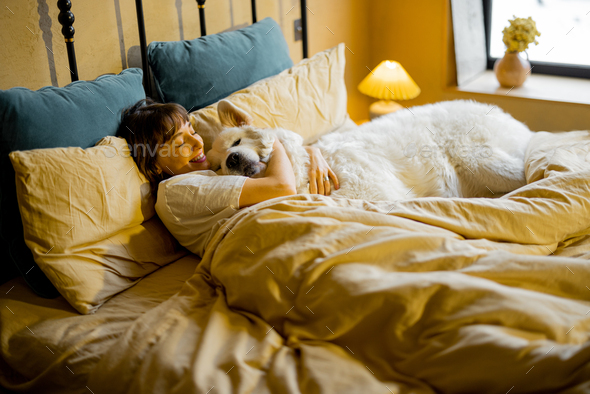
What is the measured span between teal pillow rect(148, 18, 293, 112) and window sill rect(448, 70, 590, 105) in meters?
1.66

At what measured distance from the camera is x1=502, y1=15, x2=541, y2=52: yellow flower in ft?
8.84

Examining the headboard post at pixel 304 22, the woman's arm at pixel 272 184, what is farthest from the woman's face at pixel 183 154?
the headboard post at pixel 304 22

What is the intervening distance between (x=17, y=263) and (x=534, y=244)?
142 cm

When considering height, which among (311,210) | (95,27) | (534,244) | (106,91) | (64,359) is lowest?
(64,359)

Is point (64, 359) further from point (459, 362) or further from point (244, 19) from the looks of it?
point (244, 19)

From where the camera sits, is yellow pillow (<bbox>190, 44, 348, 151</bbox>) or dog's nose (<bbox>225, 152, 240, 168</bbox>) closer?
dog's nose (<bbox>225, 152, 240, 168</bbox>)

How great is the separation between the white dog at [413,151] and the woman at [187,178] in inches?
3.1

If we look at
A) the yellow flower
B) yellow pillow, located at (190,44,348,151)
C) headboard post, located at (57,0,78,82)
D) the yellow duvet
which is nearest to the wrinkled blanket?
the yellow duvet

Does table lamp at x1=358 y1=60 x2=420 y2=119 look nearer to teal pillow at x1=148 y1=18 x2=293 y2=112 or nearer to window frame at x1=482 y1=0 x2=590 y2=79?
window frame at x1=482 y1=0 x2=590 y2=79

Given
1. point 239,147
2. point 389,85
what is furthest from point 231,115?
point 389,85

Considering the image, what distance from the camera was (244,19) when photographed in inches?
90.0

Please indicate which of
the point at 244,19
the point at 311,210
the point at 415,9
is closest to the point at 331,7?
the point at 415,9

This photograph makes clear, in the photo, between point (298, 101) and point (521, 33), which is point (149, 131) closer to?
point (298, 101)

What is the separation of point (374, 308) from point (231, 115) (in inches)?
37.0
